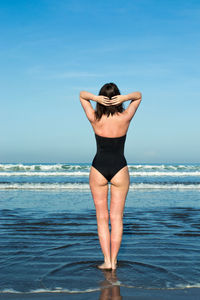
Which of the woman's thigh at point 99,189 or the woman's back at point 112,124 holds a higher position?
the woman's back at point 112,124

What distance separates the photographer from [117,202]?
4.54 m

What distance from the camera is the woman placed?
440cm

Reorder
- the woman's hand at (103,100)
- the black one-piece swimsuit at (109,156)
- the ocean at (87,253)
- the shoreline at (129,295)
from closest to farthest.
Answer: the shoreline at (129,295) → the ocean at (87,253) → the woman's hand at (103,100) → the black one-piece swimsuit at (109,156)

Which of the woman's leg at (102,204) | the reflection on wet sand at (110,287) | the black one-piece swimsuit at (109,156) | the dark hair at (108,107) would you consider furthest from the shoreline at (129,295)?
the dark hair at (108,107)

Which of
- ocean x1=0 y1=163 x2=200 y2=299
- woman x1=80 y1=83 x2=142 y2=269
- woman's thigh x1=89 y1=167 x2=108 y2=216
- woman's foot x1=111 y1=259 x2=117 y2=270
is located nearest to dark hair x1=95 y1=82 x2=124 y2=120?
woman x1=80 y1=83 x2=142 y2=269

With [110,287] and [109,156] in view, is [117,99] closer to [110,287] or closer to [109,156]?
[109,156]

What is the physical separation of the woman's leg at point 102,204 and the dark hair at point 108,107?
0.81 metres

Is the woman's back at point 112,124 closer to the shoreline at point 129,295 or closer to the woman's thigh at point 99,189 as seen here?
the woman's thigh at point 99,189

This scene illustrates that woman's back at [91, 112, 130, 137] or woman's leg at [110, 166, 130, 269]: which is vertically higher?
woman's back at [91, 112, 130, 137]

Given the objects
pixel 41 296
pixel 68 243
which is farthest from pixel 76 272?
pixel 68 243

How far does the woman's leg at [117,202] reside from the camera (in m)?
4.46

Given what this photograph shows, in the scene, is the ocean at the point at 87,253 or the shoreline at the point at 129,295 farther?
the ocean at the point at 87,253

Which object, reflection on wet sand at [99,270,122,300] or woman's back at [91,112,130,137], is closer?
reflection on wet sand at [99,270,122,300]

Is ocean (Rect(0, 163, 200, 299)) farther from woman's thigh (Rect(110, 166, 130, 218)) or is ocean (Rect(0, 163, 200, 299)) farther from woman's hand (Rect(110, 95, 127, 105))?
woman's hand (Rect(110, 95, 127, 105))
